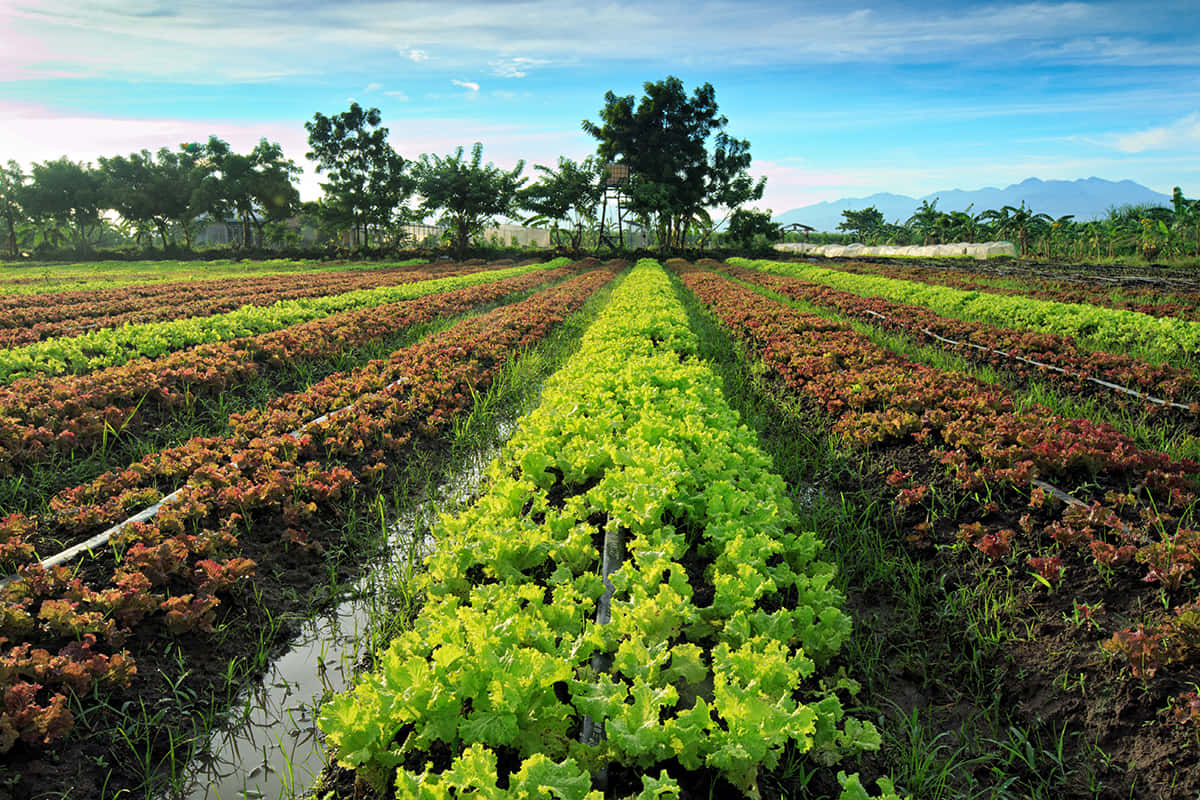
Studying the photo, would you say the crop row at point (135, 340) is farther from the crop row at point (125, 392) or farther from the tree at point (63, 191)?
the tree at point (63, 191)

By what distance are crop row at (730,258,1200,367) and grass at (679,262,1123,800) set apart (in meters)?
6.96

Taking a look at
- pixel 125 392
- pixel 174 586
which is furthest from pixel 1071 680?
pixel 125 392

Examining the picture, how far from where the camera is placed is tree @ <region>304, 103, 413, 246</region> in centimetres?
4419

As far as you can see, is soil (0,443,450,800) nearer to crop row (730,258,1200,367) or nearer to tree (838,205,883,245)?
crop row (730,258,1200,367)

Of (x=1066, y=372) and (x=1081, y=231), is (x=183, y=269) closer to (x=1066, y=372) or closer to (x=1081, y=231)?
(x=1066, y=372)

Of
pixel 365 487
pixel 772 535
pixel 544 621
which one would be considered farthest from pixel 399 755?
pixel 365 487

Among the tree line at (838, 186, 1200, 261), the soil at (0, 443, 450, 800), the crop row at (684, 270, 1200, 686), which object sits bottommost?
the soil at (0, 443, 450, 800)

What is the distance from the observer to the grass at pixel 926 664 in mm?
2584

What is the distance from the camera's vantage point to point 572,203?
42.2 m

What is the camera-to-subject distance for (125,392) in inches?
253

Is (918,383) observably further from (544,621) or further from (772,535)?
(544,621)

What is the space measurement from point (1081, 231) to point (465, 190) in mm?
37224

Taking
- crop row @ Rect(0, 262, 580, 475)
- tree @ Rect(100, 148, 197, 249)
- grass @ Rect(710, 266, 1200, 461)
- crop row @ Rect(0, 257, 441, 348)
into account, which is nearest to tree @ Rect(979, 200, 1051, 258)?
grass @ Rect(710, 266, 1200, 461)

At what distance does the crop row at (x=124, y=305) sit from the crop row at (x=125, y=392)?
3.61 metres
